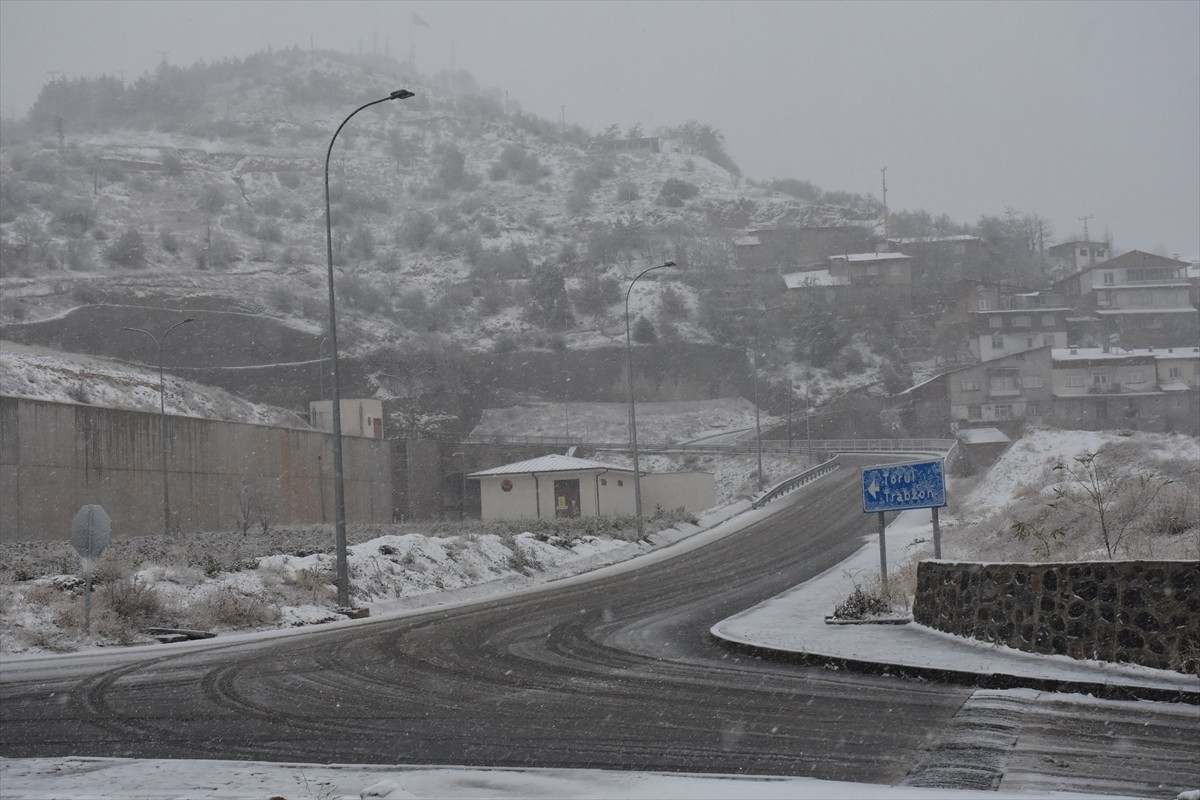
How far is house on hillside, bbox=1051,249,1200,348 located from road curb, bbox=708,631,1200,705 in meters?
109

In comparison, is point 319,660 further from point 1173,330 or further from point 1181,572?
point 1173,330

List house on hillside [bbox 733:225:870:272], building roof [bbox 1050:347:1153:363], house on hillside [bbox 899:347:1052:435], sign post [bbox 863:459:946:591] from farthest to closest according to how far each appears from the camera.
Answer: house on hillside [bbox 733:225:870:272] → house on hillside [bbox 899:347:1052:435] → building roof [bbox 1050:347:1153:363] → sign post [bbox 863:459:946:591]

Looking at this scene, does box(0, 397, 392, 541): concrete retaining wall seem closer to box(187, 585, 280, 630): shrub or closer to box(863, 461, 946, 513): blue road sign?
box(187, 585, 280, 630): shrub

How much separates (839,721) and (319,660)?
7.85 metres

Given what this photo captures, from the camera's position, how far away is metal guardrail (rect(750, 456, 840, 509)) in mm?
62250

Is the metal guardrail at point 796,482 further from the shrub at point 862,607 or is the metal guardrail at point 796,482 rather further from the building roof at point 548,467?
the shrub at point 862,607

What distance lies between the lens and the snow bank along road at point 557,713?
27.8ft

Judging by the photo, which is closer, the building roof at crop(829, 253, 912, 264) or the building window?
the building window

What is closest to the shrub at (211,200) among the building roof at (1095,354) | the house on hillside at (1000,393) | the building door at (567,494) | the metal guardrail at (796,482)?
the house on hillside at (1000,393)

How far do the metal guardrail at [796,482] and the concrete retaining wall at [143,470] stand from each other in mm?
25348

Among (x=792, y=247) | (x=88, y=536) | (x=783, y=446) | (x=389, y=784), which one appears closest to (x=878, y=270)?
(x=792, y=247)

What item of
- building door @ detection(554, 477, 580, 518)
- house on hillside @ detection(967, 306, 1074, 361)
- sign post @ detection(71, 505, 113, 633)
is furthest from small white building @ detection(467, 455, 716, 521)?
house on hillside @ detection(967, 306, 1074, 361)

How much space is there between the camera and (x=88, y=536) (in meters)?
18.1

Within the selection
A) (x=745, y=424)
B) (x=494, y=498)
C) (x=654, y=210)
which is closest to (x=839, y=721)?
(x=494, y=498)
